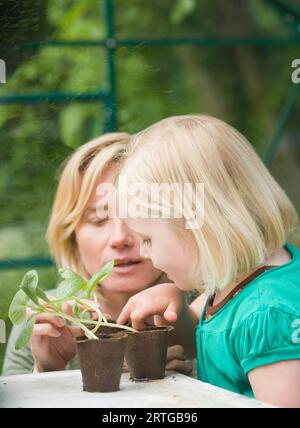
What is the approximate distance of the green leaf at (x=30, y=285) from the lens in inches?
36.4

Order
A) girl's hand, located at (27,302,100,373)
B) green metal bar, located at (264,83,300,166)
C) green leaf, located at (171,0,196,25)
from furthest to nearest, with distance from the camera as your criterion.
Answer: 1. green leaf, located at (171,0,196,25)
2. green metal bar, located at (264,83,300,166)
3. girl's hand, located at (27,302,100,373)

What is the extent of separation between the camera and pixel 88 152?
3.57 ft

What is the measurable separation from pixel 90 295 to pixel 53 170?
177 mm

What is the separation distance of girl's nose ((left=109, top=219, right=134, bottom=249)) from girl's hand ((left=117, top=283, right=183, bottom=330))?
2.7 inches

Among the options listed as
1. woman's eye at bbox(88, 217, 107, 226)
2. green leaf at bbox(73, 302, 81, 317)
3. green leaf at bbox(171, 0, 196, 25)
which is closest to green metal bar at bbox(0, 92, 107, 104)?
woman's eye at bbox(88, 217, 107, 226)

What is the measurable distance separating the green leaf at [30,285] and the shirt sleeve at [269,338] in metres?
0.24

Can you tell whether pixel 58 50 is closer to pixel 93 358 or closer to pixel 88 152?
pixel 88 152

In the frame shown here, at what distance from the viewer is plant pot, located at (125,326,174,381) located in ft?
3.09

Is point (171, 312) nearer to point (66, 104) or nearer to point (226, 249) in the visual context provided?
point (226, 249)

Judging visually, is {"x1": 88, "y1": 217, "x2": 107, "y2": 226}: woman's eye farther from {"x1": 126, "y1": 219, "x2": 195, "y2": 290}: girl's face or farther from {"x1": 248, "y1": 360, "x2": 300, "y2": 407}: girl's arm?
{"x1": 248, "y1": 360, "x2": 300, "y2": 407}: girl's arm

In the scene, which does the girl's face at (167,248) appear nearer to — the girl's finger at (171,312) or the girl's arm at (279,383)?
the girl's finger at (171,312)

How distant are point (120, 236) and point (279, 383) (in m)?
0.29
